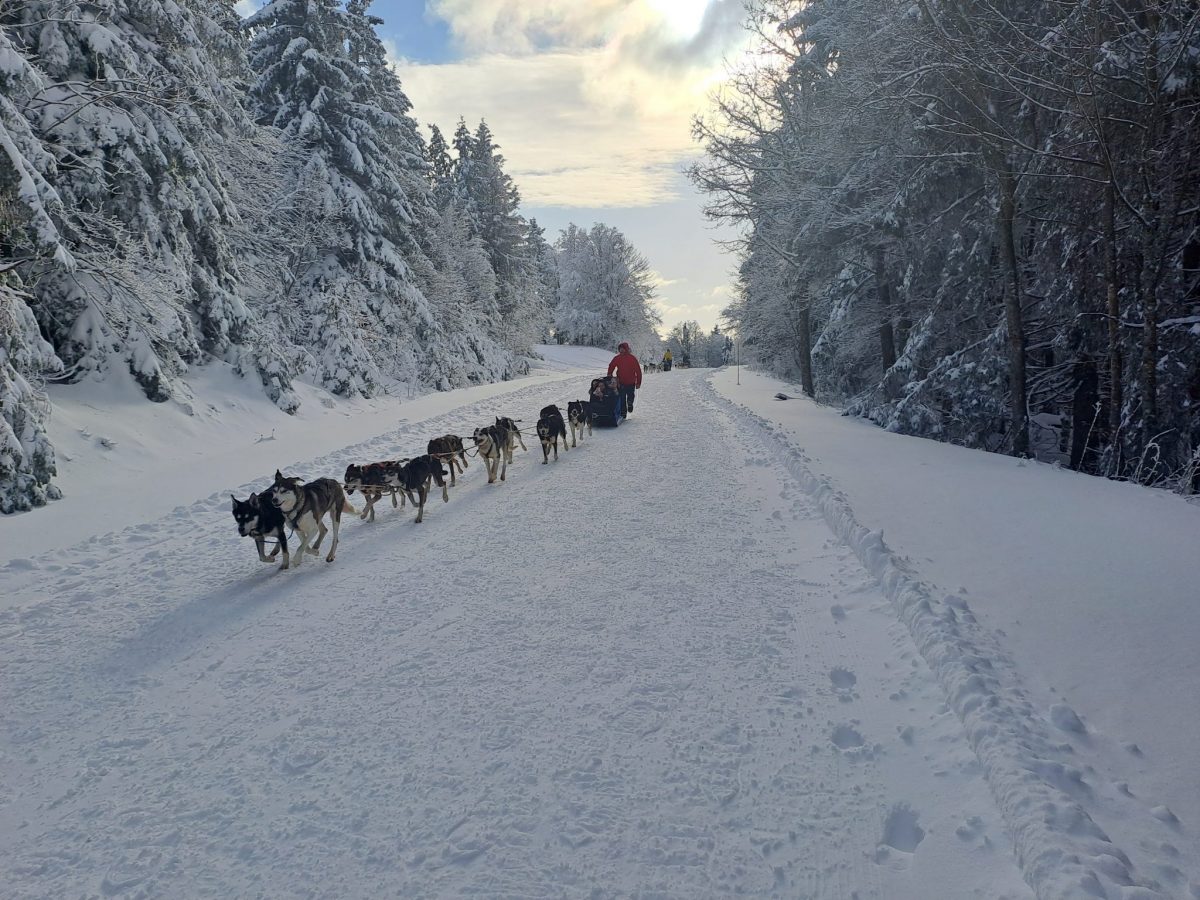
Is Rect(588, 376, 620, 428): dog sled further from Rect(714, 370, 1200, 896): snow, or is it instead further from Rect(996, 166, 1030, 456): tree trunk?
Rect(996, 166, 1030, 456): tree trunk

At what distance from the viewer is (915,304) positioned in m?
17.0

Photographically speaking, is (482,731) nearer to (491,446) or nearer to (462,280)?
(491,446)

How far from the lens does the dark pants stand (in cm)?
1747

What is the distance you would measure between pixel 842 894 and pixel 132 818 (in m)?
3.19

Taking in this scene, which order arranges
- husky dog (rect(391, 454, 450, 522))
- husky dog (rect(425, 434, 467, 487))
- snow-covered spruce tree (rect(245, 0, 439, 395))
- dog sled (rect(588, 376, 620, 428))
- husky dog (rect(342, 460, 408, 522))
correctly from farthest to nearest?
snow-covered spruce tree (rect(245, 0, 439, 395))
dog sled (rect(588, 376, 620, 428))
husky dog (rect(425, 434, 467, 487))
husky dog (rect(391, 454, 450, 522))
husky dog (rect(342, 460, 408, 522))

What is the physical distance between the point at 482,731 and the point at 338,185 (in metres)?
23.7

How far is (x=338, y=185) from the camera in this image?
22953 millimetres

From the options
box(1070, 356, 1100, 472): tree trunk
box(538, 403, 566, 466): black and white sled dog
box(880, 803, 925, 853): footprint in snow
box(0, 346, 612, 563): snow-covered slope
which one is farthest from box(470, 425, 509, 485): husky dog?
box(1070, 356, 1100, 472): tree trunk

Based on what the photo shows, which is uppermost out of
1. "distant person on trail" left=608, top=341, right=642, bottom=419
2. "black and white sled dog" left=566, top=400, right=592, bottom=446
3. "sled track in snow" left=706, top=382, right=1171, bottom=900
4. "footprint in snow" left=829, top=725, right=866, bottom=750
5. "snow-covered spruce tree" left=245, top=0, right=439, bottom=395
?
"snow-covered spruce tree" left=245, top=0, right=439, bottom=395

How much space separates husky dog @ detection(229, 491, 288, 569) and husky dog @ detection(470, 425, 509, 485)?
4007 millimetres

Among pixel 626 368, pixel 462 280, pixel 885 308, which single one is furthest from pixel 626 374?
pixel 462 280

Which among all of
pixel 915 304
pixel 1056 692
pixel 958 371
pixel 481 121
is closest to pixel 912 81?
pixel 958 371

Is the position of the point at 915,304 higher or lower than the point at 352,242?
lower

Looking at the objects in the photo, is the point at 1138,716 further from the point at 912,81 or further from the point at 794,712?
the point at 912,81
